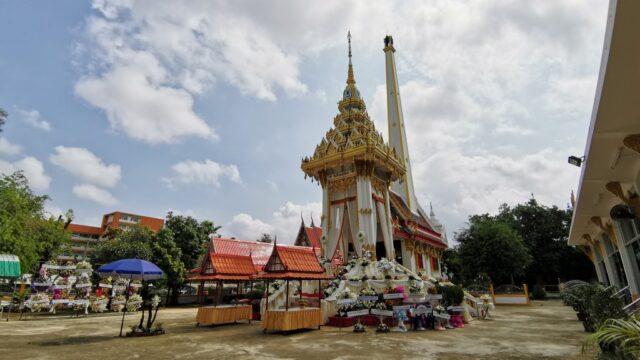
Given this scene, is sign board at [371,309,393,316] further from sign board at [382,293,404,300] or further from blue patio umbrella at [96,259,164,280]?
blue patio umbrella at [96,259,164,280]

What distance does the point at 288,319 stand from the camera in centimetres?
1102

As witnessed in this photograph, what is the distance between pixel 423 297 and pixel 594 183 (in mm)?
7794

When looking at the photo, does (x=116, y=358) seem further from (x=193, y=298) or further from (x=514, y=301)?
(x=514, y=301)

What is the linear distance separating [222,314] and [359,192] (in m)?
10.6

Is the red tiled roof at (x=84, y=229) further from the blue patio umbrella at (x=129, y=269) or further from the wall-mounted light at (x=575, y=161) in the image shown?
the wall-mounted light at (x=575, y=161)

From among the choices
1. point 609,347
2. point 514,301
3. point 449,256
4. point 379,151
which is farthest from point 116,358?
point 449,256

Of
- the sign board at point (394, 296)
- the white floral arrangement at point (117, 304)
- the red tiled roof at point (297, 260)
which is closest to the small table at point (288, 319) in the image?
the red tiled roof at point (297, 260)

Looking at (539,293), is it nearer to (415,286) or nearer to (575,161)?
(415,286)

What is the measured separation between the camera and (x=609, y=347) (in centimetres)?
410

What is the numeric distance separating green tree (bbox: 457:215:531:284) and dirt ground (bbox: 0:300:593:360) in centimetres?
1870

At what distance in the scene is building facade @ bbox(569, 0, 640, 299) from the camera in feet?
11.4

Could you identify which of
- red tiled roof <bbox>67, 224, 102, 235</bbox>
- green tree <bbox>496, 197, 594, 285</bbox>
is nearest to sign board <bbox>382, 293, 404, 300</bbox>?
green tree <bbox>496, 197, 594, 285</bbox>

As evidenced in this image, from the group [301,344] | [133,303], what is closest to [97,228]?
[133,303]

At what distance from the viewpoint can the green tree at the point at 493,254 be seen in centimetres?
2950
